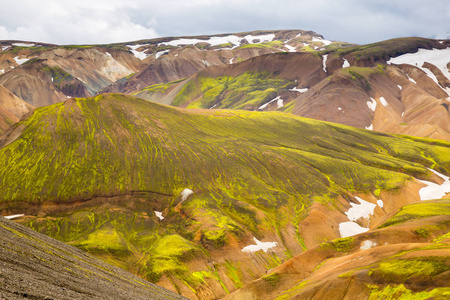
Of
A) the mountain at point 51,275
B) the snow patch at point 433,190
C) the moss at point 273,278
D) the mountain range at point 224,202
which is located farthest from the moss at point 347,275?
the snow patch at point 433,190

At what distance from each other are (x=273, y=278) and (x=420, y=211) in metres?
42.3

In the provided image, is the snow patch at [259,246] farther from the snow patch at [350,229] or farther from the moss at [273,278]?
the moss at [273,278]

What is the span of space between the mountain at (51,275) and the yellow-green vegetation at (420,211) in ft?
186

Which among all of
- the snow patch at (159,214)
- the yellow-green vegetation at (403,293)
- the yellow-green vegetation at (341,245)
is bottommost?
the snow patch at (159,214)

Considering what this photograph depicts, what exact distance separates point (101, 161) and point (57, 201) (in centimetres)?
2078

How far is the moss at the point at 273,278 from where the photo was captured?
232 feet

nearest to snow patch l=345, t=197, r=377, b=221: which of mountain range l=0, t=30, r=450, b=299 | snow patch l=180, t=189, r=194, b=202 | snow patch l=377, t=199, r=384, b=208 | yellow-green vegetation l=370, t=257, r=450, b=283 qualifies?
mountain range l=0, t=30, r=450, b=299

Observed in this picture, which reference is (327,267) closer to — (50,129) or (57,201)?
(57,201)

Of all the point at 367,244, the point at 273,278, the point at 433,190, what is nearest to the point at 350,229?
the point at 367,244

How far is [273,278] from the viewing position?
71.6 meters

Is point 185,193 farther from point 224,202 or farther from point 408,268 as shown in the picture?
point 408,268

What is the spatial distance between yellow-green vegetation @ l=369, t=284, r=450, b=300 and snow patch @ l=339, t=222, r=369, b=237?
64202 mm

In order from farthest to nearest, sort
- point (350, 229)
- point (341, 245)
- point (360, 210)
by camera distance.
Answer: point (360, 210) → point (350, 229) → point (341, 245)

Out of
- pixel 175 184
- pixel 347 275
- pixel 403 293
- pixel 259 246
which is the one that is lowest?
pixel 259 246
